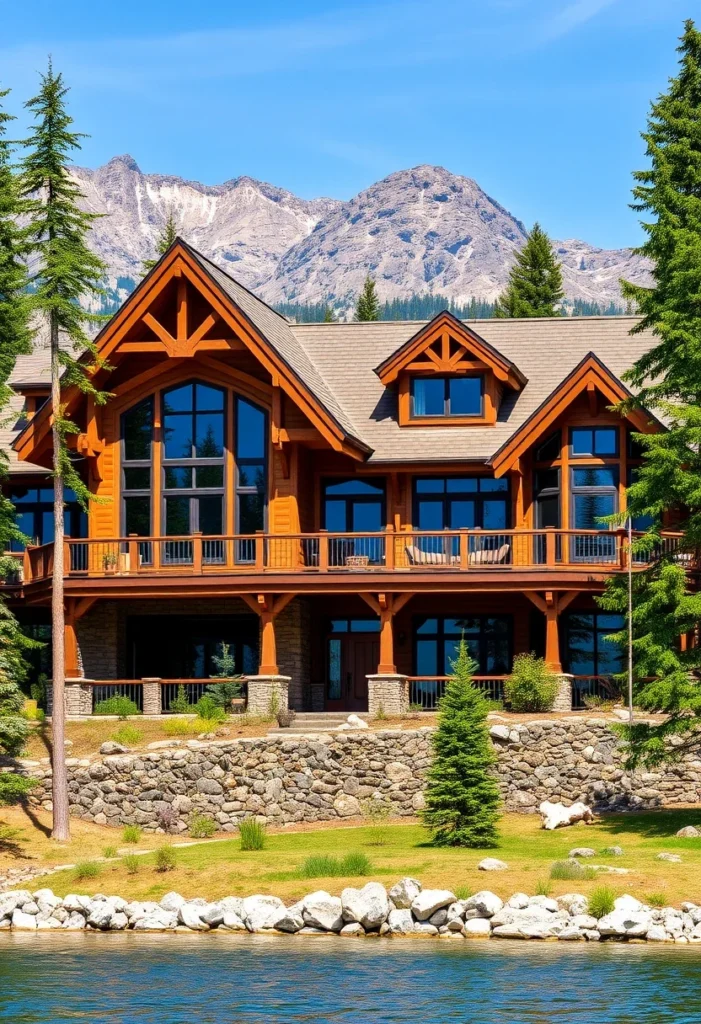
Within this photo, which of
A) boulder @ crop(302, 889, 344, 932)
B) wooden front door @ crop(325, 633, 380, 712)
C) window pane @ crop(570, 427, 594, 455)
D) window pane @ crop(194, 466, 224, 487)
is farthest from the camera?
wooden front door @ crop(325, 633, 380, 712)

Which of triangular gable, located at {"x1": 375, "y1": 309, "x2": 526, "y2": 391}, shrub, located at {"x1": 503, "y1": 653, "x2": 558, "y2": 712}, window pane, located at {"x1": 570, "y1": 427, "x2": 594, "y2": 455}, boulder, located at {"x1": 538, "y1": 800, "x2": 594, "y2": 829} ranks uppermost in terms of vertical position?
triangular gable, located at {"x1": 375, "y1": 309, "x2": 526, "y2": 391}

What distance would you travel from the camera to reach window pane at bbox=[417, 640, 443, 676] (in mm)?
41219

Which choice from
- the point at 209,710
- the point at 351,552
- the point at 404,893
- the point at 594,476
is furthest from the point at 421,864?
the point at 594,476

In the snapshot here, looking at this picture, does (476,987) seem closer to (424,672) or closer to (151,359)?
(424,672)

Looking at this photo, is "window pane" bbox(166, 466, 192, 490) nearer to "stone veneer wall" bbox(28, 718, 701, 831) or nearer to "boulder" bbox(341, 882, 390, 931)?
"stone veneer wall" bbox(28, 718, 701, 831)

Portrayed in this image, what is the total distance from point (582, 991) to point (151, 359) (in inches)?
954

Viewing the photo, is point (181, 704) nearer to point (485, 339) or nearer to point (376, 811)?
point (376, 811)

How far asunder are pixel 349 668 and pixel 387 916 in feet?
55.6

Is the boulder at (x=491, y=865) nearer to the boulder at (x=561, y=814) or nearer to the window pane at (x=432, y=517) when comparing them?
the boulder at (x=561, y=814)

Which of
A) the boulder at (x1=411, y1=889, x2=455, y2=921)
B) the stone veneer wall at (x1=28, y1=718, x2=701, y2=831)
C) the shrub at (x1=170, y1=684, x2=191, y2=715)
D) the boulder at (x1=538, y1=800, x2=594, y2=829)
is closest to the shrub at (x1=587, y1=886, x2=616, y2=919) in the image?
the boulder at (x1=411, y1=889, x2=455, y2=921)

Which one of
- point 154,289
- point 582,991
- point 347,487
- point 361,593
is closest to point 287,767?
point 361,593

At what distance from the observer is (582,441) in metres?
39.8

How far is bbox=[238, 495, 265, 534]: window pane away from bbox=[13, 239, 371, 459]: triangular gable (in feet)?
9.08

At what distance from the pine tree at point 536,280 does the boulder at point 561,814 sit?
4164 cm
